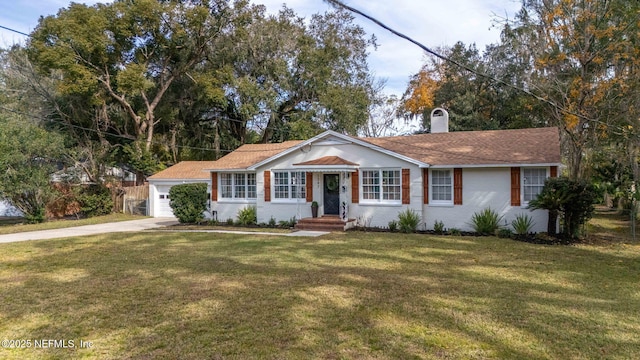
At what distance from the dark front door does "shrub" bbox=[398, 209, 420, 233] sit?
2.75 meters

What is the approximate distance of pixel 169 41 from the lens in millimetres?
25891

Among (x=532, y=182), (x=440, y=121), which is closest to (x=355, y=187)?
(x=440, y=121)

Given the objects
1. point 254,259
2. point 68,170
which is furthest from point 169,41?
point 254,259

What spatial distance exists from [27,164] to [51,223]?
3.23 metres

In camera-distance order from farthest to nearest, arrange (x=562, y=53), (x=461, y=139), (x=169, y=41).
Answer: (x=169, y=41), (x=461, y=139), (x=562, y=53)

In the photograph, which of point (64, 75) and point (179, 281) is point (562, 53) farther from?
point (64, 75)

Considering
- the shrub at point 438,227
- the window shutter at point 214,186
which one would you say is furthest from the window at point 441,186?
the window shutter at point 214,186

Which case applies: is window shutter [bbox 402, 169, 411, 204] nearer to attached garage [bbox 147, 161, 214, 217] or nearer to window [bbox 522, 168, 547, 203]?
window [bbox 522, 168, 547, 203]

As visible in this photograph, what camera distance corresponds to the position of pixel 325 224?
15.9 meters

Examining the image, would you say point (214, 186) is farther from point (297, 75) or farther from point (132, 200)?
point (297, 75)

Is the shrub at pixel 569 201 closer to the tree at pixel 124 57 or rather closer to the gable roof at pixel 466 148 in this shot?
the gable roof at pixel 466 148

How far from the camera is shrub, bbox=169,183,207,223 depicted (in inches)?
733

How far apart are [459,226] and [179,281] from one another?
35.2 feet

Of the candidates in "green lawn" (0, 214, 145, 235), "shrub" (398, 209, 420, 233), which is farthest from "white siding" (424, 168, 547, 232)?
"green lawn" (0, 214, 145, 235)
